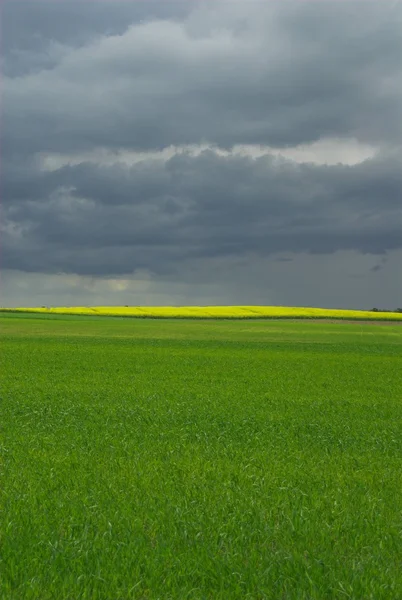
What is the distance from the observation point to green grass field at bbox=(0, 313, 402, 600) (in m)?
7.27

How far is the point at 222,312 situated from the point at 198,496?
12000 centimetres

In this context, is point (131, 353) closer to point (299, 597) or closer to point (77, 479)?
point (77, 479)

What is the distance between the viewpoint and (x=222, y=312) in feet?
427

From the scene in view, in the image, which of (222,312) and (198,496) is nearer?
(198,496)

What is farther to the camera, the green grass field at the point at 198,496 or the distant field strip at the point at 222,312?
the distant field strip at the point at 222,312

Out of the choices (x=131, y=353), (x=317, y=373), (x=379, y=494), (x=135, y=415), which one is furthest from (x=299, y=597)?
(x=131, y=353)

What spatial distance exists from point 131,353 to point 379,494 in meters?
34.4

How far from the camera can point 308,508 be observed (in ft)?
31.9

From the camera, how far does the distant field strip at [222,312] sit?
124 m

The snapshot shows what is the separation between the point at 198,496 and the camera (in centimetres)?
1021

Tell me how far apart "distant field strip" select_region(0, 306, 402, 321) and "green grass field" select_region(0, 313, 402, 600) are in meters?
101

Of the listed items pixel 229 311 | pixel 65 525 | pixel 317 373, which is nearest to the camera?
pixel 65 525

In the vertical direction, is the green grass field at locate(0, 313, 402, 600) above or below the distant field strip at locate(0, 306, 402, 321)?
below

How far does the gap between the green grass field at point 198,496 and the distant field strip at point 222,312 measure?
330 ft
